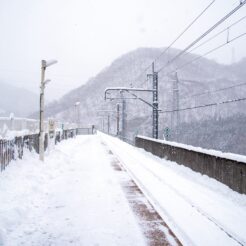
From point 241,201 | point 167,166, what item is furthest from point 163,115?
point 241,201

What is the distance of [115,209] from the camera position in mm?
8406

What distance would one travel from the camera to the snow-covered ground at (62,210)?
20.4ft

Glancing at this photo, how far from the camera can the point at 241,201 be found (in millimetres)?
9492

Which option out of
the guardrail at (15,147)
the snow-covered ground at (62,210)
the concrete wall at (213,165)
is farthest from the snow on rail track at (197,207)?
the guardrail at (15,147)

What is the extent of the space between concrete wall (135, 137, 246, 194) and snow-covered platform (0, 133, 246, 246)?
0.86ft

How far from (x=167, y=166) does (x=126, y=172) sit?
366cm

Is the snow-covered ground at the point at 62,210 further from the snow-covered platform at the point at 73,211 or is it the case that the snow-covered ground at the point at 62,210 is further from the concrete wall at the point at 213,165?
the concrete wall at the point at 213,165

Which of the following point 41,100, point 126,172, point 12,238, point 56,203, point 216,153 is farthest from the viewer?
point 41,100

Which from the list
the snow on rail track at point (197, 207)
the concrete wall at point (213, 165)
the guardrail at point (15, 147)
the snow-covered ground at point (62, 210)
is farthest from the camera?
the guardrail at point (15, 147)

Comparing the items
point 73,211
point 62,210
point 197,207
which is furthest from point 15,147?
point 197,207

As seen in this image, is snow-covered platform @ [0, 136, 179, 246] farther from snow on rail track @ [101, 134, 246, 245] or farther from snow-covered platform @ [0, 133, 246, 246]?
snow on rail track @ [101, 134, 246, 245]

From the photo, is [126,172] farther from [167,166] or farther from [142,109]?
[142,109]

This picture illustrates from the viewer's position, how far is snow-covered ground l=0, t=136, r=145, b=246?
6230 mm

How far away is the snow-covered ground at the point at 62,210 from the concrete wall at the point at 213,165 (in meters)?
3.17
